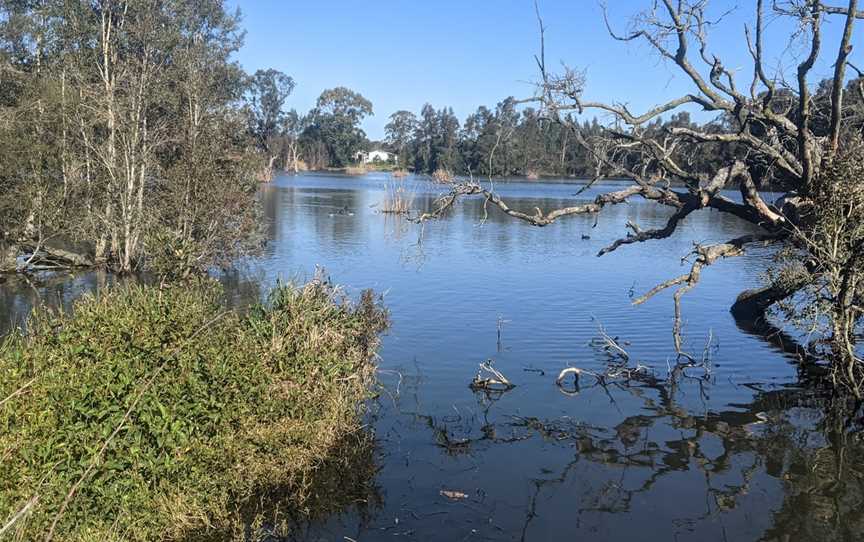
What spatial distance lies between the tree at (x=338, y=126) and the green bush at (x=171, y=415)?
13901 cm

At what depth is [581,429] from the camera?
10391mm

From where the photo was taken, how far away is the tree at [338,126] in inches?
5738

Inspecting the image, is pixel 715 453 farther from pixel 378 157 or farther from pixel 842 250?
pixel 378 157

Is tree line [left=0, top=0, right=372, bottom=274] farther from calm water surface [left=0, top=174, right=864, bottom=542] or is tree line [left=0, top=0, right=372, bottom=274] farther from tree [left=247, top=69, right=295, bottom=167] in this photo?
tree [left=247, top=69, right=295, bottom=167]

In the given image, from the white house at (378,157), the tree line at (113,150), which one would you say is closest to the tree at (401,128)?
the white house at (378,157)

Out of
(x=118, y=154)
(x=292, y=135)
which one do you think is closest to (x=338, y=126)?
(x=292, y=135)

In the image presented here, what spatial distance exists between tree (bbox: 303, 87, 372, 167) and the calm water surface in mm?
126540

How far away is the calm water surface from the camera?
784 centimetres

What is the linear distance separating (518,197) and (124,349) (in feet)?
193

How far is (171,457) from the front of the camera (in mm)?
6695

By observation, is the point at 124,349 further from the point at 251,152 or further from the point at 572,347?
the point at 251,152

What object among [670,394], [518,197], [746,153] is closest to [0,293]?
[670,394]

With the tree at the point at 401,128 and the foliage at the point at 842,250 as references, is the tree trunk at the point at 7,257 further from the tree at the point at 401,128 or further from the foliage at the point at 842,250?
the tree at the point at 401,128

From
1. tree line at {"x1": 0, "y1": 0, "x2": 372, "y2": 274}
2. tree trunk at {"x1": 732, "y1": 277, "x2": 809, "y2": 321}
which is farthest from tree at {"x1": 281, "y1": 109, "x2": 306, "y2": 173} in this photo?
tree trunk at {"x1": 732, "y1": 277, "x2": 809, "y2": 321}
